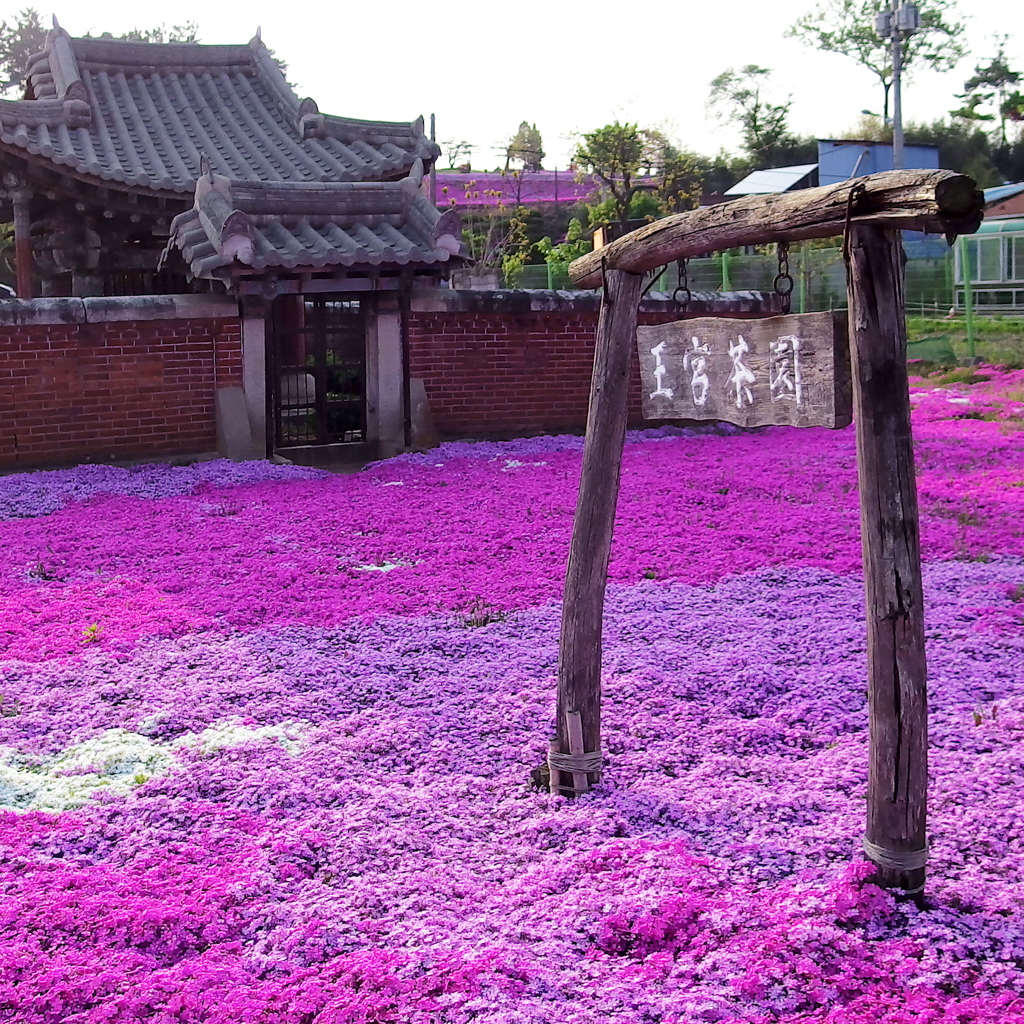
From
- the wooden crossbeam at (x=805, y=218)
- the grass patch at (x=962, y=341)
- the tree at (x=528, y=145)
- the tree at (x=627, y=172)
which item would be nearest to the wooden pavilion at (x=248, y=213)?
the grass patch at (x=962, y=341)

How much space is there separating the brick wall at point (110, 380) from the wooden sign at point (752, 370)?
27.0ft

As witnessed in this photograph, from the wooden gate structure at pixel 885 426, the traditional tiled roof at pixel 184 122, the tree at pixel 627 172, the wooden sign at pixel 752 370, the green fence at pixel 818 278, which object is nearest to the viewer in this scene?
the wooden gate structure at pixel 885 426

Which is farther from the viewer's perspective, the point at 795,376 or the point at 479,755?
the point at 479,755

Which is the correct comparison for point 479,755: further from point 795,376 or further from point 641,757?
point 795,376

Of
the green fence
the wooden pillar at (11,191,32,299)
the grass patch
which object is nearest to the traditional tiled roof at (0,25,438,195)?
the wooden pillar at (11,191,32,299)

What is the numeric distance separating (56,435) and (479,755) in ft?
26.0

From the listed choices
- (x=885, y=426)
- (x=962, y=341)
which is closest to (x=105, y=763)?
(x=885, y=426)

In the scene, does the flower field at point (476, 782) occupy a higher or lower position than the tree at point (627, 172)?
lower

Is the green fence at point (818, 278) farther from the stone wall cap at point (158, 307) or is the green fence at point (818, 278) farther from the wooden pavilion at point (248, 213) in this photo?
the stone wall cap at point (158, 307)

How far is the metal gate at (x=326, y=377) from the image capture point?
12000 millimetres

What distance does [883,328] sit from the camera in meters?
3.02

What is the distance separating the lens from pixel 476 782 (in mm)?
4258

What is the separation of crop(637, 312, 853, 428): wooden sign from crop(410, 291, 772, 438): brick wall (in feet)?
28.0

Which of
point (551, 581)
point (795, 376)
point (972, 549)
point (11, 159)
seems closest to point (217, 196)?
point (11, 159)
